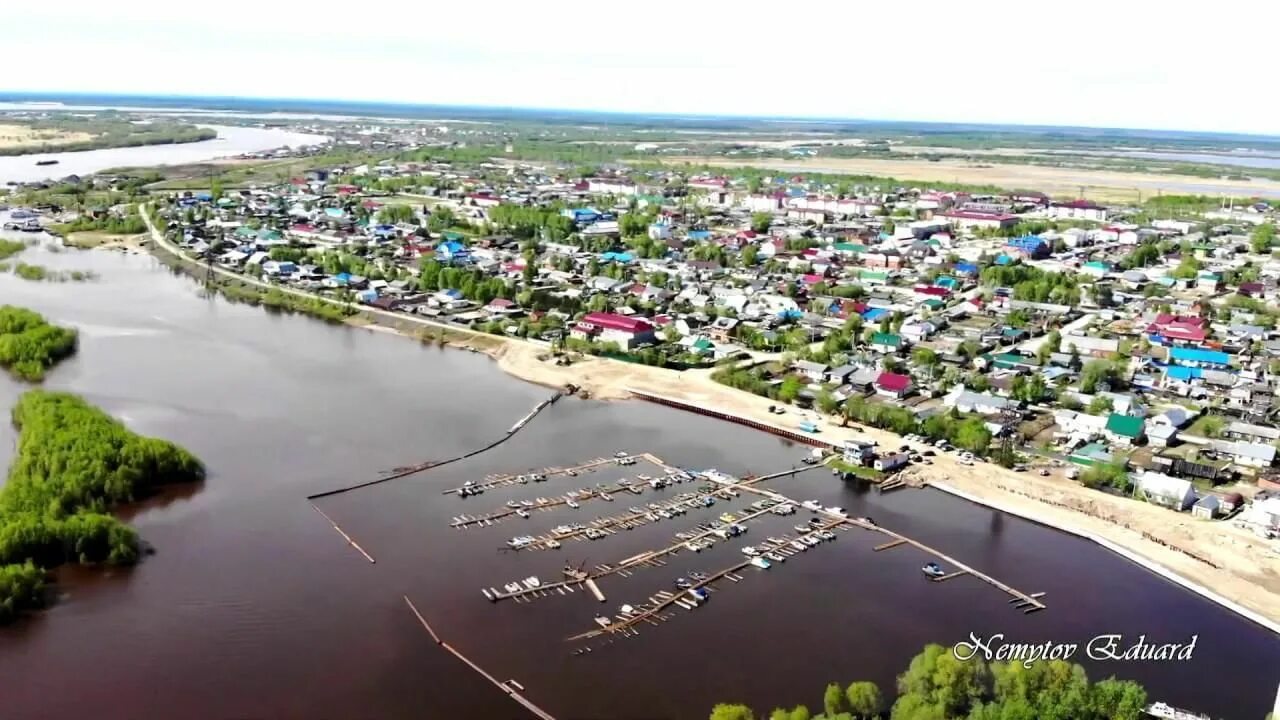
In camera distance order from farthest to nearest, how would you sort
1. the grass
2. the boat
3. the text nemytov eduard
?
1. the grass
2. the text nemytov eduard
3. the boat

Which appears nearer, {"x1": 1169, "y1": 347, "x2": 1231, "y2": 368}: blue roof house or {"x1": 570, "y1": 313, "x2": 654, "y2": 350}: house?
{"x1": 1169, "y1": 347, "x2": 1231, "y2": 368}: blue roof house

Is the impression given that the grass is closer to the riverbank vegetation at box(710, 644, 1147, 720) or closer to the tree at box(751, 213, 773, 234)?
the riverbank vegetation at box(710, 644, 1147, 720)

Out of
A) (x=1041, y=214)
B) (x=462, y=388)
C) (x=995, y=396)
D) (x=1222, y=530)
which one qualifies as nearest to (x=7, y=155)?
(x=462, y=388)

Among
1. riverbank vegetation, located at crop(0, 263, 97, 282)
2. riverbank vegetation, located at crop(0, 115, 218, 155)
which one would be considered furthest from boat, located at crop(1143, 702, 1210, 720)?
riverbank vegetation, located at crop(0, 115, 218, 155)

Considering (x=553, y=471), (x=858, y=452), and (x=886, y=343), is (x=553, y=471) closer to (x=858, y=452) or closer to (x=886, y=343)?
(x=858, y=452)

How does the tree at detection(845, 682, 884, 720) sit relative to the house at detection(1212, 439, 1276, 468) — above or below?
below

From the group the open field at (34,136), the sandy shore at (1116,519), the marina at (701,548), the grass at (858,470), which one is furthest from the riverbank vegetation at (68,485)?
the open field at (34,136)

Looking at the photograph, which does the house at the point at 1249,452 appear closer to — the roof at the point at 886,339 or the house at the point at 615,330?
the roof at the point at 886,339
